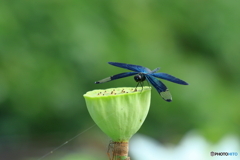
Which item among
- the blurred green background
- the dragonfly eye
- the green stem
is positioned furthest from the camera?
the blurred green background

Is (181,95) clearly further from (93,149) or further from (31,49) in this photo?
(31,49)

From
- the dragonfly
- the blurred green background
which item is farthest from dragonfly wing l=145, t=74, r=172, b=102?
the blurred green background

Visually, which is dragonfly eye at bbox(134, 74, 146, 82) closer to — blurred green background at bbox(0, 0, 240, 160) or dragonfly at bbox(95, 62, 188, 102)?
dragonfly at bbox(95, 62, 188, 102)

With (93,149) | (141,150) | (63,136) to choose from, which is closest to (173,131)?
(93,149)

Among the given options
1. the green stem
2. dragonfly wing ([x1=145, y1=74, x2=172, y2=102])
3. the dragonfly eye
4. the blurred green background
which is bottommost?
the green stem

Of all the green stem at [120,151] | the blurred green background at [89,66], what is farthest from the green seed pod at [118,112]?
the blurred green background at [89,66]

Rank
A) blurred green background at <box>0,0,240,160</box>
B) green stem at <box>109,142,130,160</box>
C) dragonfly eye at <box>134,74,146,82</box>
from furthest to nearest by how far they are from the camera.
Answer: blurred green background at <box>0,0,240,160</box>, dragonfly eye at <box>134,74,146,82</box>, green stem at <box>109,142,130,160</box>

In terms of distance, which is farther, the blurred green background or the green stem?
the blurred green background

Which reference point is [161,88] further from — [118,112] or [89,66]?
[89,66]
